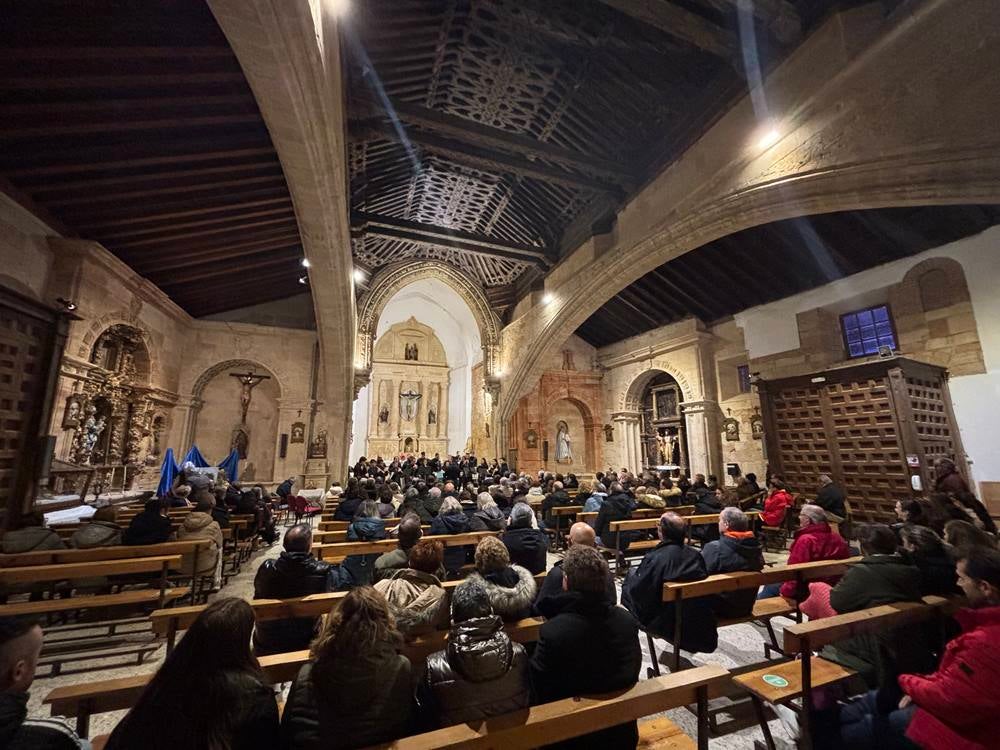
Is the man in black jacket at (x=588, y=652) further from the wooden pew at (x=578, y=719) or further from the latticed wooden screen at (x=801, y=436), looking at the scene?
the latticed wooden screen at (x=801, y=436)

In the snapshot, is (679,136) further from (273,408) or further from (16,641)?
(273,408)

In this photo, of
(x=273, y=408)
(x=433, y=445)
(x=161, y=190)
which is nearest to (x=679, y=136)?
(x=161, y=190)

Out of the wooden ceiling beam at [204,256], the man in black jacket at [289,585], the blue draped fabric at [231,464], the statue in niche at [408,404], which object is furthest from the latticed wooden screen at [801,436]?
the statue in niche at [408,404]

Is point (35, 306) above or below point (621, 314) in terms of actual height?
below

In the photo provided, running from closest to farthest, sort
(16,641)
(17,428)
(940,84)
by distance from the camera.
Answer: (16,641)
(940,84)
(17,428)

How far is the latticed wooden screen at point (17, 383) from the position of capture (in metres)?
4.56

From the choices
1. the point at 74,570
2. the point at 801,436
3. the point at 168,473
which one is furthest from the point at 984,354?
the point at 168,473

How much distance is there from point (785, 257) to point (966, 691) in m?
8.26

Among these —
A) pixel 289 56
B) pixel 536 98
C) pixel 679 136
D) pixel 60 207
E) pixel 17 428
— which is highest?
pixel 536 98

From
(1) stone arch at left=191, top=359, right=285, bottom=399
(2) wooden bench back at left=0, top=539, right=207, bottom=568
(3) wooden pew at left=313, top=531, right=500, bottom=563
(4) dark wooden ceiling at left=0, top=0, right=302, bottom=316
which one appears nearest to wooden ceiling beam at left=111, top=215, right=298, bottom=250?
(4) dark wooden ceiling at left=0, top=0, right=302, bottom=316

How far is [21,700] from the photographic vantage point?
996 millimetres

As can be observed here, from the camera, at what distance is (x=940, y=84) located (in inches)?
127

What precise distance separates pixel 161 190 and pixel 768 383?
10.5 m

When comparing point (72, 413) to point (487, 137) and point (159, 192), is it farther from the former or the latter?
point (487, 137)
